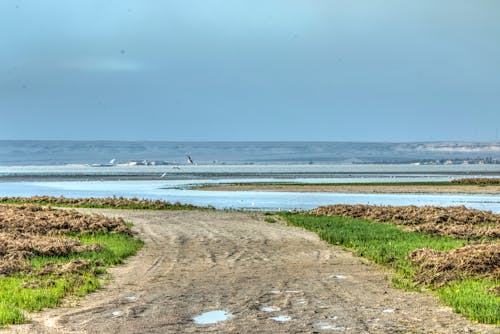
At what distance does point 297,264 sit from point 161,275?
163 inches

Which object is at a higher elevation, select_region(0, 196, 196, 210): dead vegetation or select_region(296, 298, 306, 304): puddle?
select_region(296, 298, 306, 304): puddle

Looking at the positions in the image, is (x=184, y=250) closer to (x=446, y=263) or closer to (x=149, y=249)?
(x=149, y=249)

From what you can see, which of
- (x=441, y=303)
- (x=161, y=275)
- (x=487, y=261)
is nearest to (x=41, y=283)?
(x=161, y=275)

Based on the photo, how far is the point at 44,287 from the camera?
1585 centimetres

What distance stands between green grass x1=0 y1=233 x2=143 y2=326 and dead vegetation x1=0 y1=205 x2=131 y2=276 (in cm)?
46

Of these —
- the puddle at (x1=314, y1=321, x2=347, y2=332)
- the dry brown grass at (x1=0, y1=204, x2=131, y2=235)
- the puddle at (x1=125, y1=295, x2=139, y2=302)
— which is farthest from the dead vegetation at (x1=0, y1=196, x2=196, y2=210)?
the puddle at (x1=314, y1=321, x2=347, y2=332)

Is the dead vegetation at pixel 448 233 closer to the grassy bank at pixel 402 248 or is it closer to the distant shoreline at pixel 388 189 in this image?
the grassy bank at pixel 402 248

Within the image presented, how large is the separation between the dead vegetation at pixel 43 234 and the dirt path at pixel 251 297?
187 cm

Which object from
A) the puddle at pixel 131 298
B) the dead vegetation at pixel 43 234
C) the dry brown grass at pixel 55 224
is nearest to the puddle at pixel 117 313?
the puddle at pixel 131 298

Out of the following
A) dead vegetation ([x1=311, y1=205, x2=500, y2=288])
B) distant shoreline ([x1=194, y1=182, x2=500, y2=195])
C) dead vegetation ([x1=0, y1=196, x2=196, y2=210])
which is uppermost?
dead vegetation ([x1=311, y1=205, x2=500, y2=288])

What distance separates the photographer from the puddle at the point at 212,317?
1257 cm

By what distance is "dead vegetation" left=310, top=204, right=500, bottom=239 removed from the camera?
27.8m

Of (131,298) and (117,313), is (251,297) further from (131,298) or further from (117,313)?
(117,313)

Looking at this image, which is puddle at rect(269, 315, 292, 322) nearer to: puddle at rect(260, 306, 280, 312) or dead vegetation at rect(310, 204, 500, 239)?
puddle at rect(260, 306, 280, 312)
